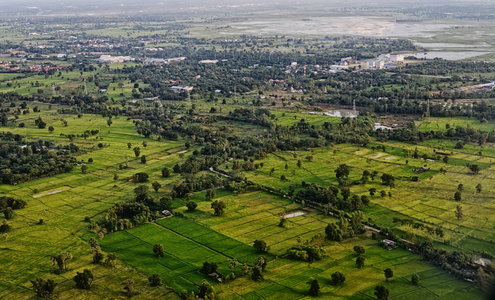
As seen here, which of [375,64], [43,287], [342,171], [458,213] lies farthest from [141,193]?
[375,64]

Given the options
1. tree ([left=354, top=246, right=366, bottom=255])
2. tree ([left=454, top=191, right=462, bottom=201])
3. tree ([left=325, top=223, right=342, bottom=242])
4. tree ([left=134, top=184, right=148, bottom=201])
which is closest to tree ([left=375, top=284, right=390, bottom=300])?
tree ([left=354, top=246, right=366, bottom=255])

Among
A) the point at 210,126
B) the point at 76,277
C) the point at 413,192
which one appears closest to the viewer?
the point at 76,277

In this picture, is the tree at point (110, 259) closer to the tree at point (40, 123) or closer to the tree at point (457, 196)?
the tree at point (457, 196)

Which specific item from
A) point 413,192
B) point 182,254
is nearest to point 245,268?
point 182,254

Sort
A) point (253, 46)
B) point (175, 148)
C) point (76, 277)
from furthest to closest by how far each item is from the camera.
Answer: point (253, 46) < point (175, 148) < point (76, 277)

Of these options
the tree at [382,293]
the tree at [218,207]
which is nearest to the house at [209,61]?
the tree at [218,207]

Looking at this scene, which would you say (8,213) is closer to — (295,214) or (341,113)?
(295,214)

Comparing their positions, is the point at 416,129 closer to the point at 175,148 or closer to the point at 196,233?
the point at 175,148
